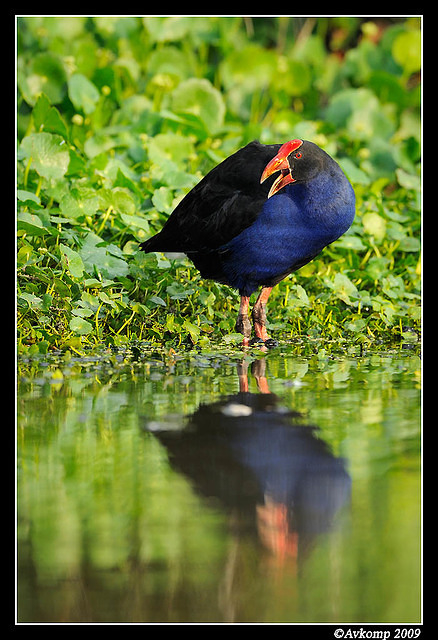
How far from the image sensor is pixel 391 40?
8.73 metres

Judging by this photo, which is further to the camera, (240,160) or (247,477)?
(240,160)

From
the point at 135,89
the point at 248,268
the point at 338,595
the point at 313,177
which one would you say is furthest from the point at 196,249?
the point at 135,89

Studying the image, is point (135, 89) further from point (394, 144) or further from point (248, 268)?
A: point (248, 268)

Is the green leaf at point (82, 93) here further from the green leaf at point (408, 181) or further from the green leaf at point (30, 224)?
the green leaf at point (408, 181)

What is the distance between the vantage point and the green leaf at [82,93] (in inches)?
270

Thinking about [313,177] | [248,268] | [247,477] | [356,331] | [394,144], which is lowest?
[247,477]

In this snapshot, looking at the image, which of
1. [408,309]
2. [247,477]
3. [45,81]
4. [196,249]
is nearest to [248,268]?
[196,249]

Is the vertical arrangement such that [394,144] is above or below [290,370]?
above

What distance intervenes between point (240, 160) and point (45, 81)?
9.36ft

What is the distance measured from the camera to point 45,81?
6977 mm

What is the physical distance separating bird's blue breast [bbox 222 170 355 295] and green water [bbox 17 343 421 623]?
634 millimetres

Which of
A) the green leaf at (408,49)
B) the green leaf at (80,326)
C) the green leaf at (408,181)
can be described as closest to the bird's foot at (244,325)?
the green leaf at (80,326)

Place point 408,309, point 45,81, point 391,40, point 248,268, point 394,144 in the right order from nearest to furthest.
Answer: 1. point 248,268
2. point 408,309
3. point 45,81
4. point 394,144
5. point 391,40

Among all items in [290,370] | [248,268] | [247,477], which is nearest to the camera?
[247,477]
